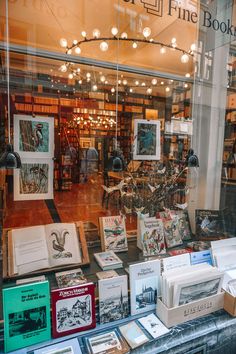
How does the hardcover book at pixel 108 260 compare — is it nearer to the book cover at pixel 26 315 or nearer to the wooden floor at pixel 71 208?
the wooden floor at pixel 71 208

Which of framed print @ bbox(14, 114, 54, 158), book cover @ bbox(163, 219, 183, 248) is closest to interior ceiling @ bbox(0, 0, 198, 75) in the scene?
framed print @ bbox(14, 114, 54, 158)

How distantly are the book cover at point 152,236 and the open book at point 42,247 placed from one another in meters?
0.43

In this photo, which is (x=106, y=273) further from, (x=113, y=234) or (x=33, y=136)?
(x=33, y=136)

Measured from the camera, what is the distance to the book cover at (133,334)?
0.96m

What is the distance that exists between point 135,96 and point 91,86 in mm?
1095

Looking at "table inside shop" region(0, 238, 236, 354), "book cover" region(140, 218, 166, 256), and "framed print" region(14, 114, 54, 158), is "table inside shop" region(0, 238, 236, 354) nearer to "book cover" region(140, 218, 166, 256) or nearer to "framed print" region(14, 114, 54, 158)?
"book cover" region(140, 218, 166, 256)

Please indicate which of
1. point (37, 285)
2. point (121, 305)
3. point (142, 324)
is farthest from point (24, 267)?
point (142, 324)

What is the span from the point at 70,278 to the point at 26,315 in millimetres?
290

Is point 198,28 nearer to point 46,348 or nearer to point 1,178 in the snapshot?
point 1,178

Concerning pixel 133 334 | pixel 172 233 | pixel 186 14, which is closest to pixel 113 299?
pixel 133 334

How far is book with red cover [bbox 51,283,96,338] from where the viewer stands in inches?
38.9

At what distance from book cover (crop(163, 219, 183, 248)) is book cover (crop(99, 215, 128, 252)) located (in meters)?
0.30

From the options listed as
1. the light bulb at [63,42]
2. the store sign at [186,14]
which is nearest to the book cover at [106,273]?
the store sign at [186,14]

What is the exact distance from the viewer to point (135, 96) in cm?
421
